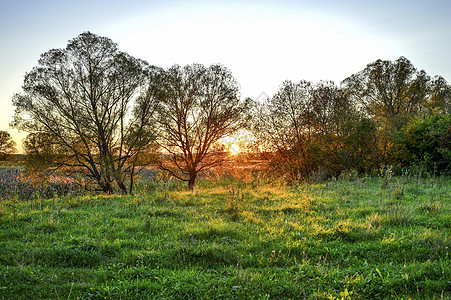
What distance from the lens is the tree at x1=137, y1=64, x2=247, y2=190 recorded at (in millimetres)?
19812

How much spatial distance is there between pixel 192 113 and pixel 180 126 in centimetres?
132

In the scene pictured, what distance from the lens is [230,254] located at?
551 centimetres

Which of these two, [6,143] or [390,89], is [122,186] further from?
[6,143]

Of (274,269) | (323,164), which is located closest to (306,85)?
(323,164)

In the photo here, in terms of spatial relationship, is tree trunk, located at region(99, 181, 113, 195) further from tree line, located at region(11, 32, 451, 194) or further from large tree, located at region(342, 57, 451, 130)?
large tree, located at region(342, 57, 451, 130)

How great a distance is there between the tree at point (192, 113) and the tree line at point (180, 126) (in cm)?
7

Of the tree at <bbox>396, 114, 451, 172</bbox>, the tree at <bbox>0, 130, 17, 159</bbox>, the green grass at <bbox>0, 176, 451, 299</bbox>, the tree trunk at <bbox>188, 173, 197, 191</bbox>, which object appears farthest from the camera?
the tree at <bbox>0, 130, 17, 159</bbox>

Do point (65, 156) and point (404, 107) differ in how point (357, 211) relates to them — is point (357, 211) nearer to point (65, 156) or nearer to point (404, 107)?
point (65, 156)

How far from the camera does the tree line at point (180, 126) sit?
57.3ft

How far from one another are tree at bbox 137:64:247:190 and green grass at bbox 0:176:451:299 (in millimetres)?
11511

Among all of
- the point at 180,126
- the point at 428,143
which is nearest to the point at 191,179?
the point at 180,126

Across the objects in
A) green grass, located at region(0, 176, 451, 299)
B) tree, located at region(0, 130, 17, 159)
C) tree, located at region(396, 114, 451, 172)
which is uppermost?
tree, located at region(0, 130, 17, 159)

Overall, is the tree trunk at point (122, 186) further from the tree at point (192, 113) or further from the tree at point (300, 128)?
the tree at point (300, 128)

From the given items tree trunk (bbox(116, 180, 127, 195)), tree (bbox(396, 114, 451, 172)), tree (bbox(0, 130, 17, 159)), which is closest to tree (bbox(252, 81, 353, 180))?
tree (bbox(396, 114, 451, 172))
